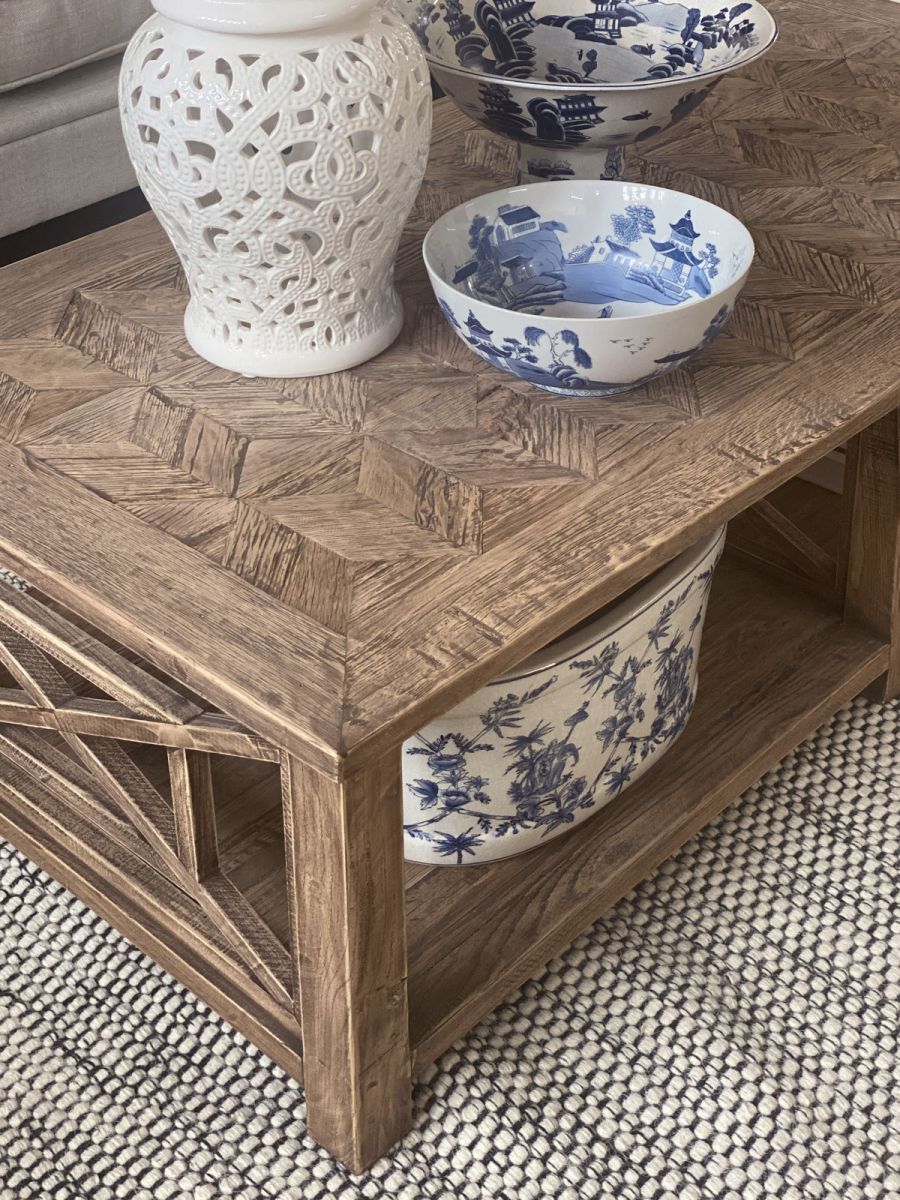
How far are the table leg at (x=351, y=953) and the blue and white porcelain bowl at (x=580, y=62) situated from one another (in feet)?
1.72

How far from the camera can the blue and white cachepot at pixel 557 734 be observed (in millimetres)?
862

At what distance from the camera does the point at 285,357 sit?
89 centimetres

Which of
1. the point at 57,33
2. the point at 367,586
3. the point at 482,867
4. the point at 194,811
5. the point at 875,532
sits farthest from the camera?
the point at 57,33

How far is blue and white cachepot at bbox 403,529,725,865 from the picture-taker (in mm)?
862

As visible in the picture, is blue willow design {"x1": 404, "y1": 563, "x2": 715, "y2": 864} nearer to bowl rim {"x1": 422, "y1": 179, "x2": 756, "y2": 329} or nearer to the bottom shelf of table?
the bottom shelf of table

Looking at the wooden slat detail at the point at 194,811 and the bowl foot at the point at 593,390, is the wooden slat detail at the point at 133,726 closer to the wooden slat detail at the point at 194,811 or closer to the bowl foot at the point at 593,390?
the wooden slat detail at the point at 194,811

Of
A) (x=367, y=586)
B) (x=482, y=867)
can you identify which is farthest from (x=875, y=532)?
(x=367, y=586)

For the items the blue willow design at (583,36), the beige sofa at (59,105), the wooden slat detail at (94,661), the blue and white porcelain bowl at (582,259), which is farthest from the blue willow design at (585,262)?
the beige sofa at (59,105)

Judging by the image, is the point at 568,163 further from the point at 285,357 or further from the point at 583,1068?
the point at 583,1068

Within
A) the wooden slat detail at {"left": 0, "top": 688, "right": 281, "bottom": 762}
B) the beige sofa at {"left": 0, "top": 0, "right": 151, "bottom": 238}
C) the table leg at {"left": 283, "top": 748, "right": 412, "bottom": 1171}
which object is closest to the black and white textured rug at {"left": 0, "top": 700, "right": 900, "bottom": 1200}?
the table leg at {"left": 283, "top": 748, "right": 412, "bottom": 1171}

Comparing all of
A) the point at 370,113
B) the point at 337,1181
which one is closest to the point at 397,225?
the point at 370,113

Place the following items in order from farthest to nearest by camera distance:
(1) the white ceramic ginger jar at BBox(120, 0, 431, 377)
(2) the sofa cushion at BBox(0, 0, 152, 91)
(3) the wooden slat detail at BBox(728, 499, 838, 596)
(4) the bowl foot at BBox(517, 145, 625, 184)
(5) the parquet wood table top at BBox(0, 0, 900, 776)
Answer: (2) the sofa cushion at BBox(0, 0, 152, 91) < (3) the wooden slat detail at BBox(728, 499, 838, 596) < (4) the bowl foot at BBox(517, 145, 625, 184) < (1) the white ceramic ginger jar at BBox(120, 0, 431, 377) < (5) the parquet wood table top at BBox(0, 0, 900, 776)

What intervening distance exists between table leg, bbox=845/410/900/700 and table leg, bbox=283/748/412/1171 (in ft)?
1.76

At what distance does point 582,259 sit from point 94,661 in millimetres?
442
